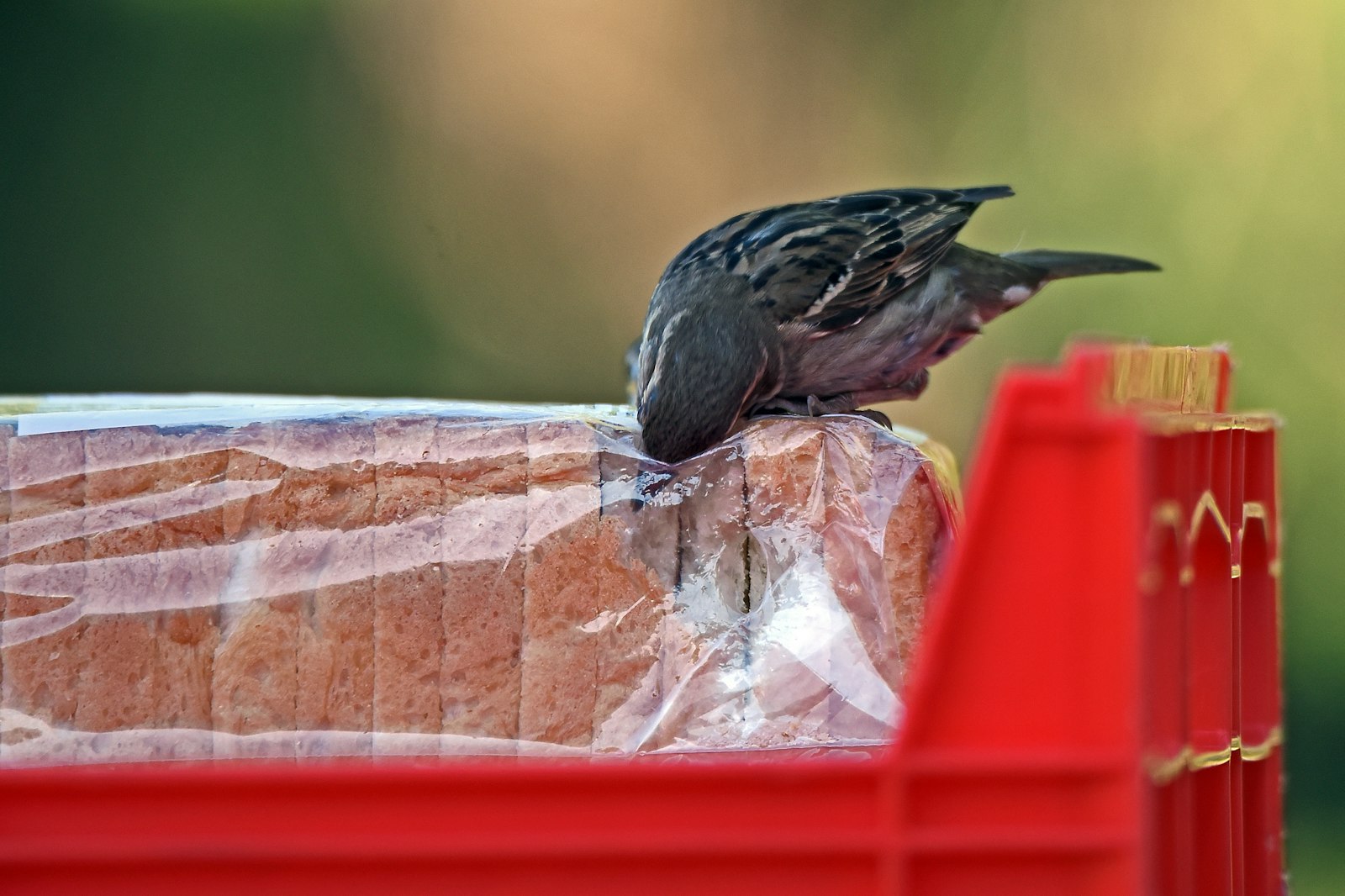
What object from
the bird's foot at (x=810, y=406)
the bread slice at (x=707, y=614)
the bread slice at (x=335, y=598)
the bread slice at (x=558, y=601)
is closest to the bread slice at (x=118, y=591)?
the bread slice at (x=335, y=598)

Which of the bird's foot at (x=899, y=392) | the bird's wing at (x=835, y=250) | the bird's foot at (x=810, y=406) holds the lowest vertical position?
the bird's foot at (x=810, y=406)

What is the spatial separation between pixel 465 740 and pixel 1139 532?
0.94 m

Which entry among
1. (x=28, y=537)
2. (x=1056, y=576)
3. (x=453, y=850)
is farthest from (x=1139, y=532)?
(x=28, y=537)

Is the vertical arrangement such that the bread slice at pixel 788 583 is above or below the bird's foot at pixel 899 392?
below

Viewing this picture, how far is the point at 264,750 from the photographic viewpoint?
5.03 ft

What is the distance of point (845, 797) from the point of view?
101 centimetres

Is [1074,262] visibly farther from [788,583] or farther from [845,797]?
[845,797]

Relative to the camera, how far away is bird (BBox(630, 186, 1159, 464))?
2143 mm

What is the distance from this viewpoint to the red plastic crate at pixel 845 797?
99 centimetres

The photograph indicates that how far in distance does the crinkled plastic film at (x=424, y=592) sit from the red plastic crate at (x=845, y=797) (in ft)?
1.71

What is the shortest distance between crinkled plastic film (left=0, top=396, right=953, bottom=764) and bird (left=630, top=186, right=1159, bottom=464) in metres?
0.30

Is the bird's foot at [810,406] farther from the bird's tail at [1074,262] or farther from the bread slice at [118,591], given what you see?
the bread slice at [118,591]

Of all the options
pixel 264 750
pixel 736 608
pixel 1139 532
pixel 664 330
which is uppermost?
pixel 664 330

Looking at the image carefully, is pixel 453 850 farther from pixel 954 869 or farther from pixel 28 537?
pixel 28 537
